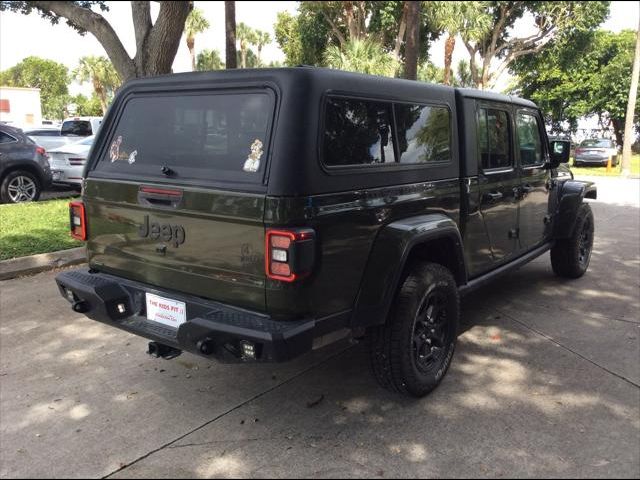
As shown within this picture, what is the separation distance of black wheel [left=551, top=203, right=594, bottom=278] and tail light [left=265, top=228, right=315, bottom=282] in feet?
13.2

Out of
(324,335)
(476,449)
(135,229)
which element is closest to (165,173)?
(135,229)

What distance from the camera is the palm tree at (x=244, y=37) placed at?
154 ft

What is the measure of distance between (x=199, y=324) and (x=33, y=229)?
5.59m

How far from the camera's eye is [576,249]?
5.98 metres

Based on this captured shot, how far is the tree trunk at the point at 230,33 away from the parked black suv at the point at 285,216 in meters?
8.61

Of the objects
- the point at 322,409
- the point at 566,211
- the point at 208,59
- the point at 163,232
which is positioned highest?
the point at 208,59

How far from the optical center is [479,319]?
16.4 ft

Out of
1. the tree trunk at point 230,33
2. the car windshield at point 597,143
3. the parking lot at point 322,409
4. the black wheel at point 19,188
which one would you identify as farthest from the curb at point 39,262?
the car windshield at point 597,143

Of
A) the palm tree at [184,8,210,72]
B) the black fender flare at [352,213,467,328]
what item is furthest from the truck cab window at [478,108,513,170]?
the palm tree at [184,8,210,72]

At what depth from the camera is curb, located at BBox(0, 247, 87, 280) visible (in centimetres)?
605

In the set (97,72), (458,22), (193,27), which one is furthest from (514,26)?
(97,72)

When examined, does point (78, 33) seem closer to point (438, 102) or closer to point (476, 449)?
point (438, 102)

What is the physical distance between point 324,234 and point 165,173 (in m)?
1.02

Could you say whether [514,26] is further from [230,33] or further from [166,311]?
[166,311]
